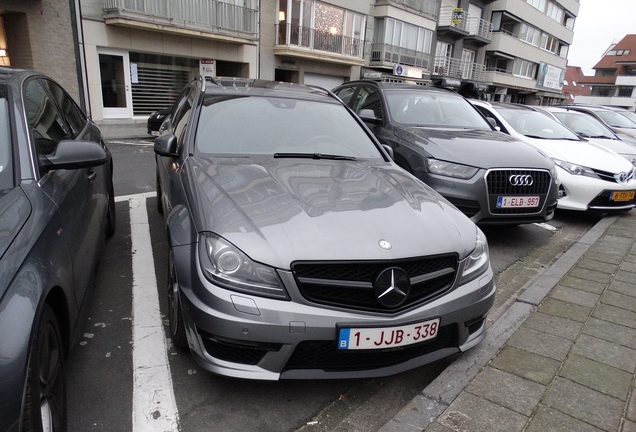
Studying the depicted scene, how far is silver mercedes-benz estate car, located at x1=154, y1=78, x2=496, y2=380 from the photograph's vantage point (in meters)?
1.94

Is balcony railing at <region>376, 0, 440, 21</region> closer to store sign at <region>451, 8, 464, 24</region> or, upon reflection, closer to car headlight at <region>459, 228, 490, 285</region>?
store sign at <region>451, 8, 464, 24</region>

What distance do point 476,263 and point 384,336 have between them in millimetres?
767

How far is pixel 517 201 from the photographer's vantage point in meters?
4.43

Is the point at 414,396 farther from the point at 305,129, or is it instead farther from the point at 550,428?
the point at 305,129

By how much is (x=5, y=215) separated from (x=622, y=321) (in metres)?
3.77

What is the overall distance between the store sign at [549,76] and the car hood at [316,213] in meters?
46.1

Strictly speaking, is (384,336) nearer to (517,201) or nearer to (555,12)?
(517,201)

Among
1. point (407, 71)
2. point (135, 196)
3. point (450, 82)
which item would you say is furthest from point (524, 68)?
point (135, 196)

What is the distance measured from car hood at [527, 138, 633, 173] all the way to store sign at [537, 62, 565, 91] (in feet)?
135

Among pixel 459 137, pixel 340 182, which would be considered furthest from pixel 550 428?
pixel 459 137

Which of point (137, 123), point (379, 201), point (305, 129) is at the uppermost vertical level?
point (305, 129)

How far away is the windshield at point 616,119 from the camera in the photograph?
473 inches

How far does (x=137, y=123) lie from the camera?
16.0 m

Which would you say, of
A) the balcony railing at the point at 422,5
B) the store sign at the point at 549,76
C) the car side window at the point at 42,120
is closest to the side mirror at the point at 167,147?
the car side window at the point at 42,120
